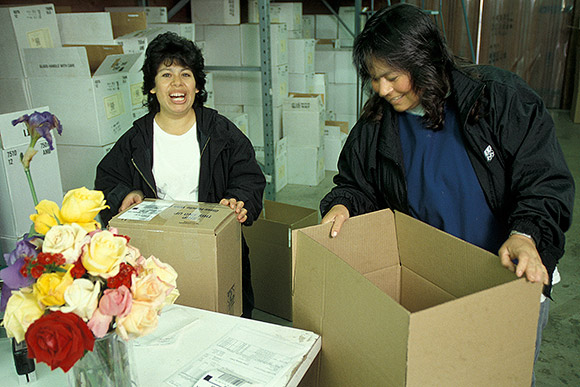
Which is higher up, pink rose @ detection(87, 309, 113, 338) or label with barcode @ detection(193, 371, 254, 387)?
pink rose @ detection(87, 309, 113, 338)

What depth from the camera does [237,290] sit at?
1.42m

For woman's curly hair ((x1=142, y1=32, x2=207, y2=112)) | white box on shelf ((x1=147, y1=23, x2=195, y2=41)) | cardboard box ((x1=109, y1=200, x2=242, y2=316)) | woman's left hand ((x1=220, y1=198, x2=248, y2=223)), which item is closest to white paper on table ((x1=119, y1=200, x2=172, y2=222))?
cardboard box ((x1=109, y1=200, x2=242, y2=316))

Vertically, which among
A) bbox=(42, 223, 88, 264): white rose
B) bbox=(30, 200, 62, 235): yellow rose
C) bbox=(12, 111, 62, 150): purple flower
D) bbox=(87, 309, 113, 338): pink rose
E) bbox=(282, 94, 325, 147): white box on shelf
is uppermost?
bbox=(12, 111, 62, 150): purple flower

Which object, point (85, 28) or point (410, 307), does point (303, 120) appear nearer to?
point (85, 28)

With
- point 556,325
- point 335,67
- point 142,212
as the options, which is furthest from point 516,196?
point 335,67

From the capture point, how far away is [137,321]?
28.7 inches

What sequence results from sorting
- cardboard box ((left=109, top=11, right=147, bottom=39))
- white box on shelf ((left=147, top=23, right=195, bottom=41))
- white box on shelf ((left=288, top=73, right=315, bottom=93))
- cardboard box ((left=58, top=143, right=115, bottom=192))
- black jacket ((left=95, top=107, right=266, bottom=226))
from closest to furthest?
black jacket ((left=95, top=107, right=266, bottom=226))
cardboard box ((left=58, top=143, right=115, bottom=192))
cardboard box ((left=109, top=11, right=147, bottom=39))
white box on shelf ((left=147, top=23, right=195, bottom=41))
white box on shelf ((left=288, top=73, right=315, bottom=93))

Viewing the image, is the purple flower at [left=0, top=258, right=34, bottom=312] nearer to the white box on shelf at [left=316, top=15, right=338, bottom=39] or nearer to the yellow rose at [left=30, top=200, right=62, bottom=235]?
the yellow rose at [left=30, top=200, right=62, bottom=235]

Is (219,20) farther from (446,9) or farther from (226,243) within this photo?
(446,9)

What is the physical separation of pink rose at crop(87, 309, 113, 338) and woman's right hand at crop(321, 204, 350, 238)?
1.79 feet

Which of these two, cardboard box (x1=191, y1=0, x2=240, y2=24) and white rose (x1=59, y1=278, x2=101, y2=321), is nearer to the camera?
white rose (x1=59, y1=278, x2=101, y2=321)

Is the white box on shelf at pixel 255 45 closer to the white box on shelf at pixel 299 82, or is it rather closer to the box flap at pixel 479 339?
the white box on shelf at pixel 299 82

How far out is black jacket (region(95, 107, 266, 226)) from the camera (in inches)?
68.2

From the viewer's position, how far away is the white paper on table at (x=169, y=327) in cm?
106
